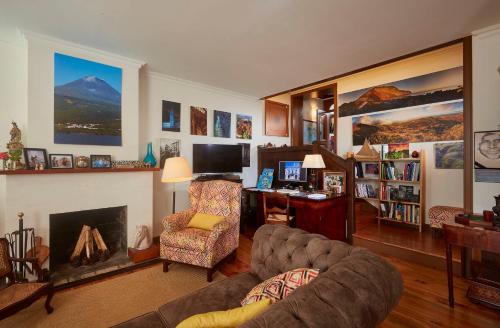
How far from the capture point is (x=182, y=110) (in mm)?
3977

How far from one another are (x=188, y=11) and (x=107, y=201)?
2460 mm

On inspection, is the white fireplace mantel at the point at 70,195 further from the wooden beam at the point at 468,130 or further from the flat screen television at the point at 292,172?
the wooden beam at the point at 468,130

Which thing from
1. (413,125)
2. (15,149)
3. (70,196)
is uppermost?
(413,125)

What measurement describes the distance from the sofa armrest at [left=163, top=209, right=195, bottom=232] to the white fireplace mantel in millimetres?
664

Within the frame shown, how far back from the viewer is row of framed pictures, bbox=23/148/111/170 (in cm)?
251

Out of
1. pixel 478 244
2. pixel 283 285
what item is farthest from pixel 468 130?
pixel 283 285

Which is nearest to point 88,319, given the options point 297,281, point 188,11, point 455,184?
point 297,281

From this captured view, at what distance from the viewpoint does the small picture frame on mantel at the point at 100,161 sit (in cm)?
289

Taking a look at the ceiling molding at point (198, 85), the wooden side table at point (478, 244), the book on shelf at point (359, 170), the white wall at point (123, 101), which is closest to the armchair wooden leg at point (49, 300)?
the white wall at point (123, 101)

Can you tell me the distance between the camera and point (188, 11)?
213 cm

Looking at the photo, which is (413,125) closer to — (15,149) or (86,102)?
(86,102)

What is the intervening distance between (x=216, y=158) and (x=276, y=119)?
199 centimetres

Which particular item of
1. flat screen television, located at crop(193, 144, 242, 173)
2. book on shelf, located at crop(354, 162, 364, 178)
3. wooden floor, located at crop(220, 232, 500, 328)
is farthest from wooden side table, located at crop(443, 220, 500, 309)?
flat screen television, located at crop(193, 144, 242, 173)

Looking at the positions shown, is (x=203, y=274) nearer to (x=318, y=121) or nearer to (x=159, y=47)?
(x=159, y=47)
